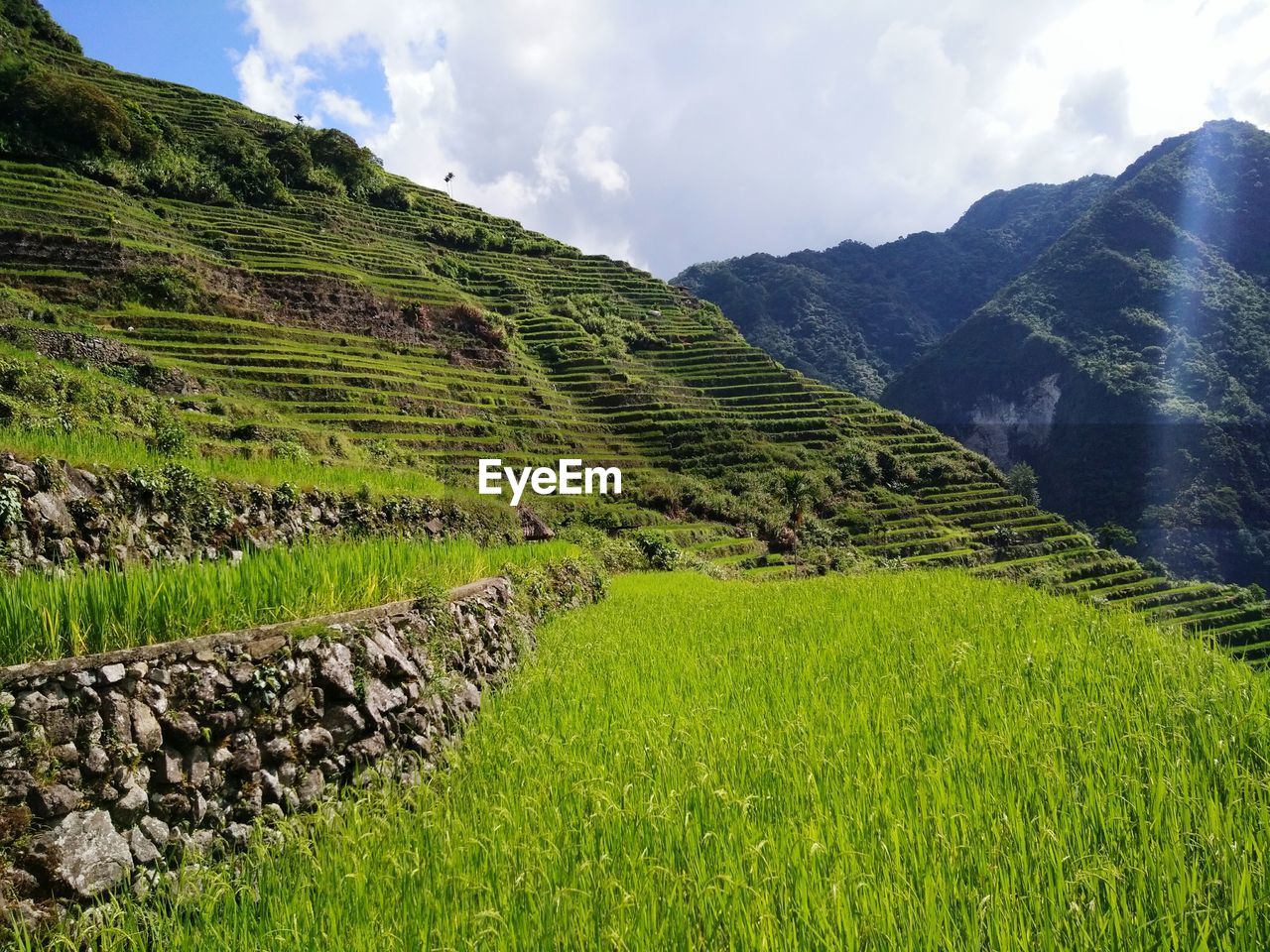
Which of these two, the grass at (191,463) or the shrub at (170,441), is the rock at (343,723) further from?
the shrub at (170,441)

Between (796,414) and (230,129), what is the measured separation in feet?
229

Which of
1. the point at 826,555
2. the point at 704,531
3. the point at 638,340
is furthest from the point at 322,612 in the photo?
the point at 638,340

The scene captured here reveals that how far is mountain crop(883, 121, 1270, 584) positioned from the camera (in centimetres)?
9750

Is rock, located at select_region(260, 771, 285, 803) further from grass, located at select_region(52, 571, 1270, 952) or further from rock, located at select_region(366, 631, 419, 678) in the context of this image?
rock, located at select_region(366, 631, 419, 678)

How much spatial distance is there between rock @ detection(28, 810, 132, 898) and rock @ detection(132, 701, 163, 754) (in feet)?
1.06

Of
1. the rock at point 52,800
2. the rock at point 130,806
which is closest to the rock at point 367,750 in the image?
the rock at point 130,806

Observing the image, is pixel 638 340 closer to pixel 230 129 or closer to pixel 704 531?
pixel 704 531

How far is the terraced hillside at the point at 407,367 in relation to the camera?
1139 inches

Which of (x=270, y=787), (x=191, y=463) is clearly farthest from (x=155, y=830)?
(x=191, y=463)

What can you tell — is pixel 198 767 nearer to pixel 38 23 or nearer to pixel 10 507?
pixel 10 507

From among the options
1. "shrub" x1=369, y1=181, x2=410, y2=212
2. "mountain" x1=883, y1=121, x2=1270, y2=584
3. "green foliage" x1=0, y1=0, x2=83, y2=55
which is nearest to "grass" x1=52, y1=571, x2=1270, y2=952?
"shrub" x1=369, y1=181, x2=410, y2=212

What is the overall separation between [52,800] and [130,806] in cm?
33

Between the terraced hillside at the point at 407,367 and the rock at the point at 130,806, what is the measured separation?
7738 millimetres

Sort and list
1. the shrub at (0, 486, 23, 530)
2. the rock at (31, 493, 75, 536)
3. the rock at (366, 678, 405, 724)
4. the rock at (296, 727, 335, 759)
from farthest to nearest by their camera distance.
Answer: the rock at (31, 493, 75, 536)
the shrub at (0, 486, 23, 530)
the rock at (366, 678, 405, 724)
the rock at (296, 727, 335, 759)
